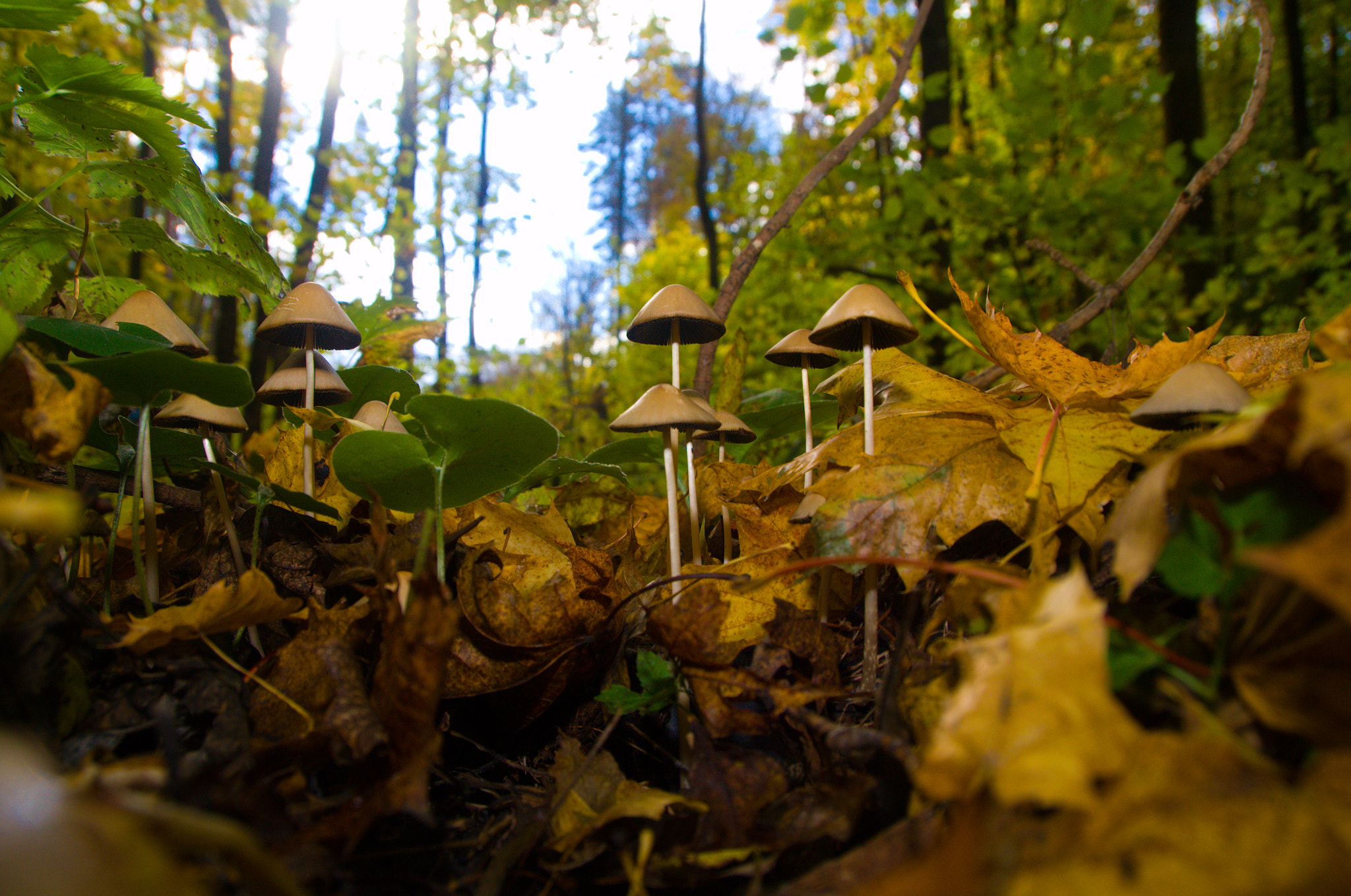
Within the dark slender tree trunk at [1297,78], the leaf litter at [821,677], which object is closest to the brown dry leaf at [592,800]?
the leaf litter at [821,677]

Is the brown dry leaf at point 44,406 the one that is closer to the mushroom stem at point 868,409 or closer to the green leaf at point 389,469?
the green leaf at point 389,469

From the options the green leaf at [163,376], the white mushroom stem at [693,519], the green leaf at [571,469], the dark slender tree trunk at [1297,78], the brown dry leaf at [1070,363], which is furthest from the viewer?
the dark slender tree trunk at [1297,78]

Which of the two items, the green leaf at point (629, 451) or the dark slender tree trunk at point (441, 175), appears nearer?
the green leaf at point (629, 451)

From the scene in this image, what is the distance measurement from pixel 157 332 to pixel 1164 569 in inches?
49.3

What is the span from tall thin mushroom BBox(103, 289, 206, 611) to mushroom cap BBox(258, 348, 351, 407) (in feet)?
0.38

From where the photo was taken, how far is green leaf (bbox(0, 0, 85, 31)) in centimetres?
87

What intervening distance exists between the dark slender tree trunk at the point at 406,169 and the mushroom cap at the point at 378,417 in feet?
17.0

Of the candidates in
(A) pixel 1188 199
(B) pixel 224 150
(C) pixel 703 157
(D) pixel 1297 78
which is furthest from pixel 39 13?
(D) pixel 1297 78

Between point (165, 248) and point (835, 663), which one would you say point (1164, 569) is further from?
point (165, 248)

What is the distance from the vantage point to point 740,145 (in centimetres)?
1616

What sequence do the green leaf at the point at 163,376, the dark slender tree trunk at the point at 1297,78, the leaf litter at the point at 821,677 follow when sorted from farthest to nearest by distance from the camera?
the dark slender tree trunk at the point at 1297,78, the green leaf at the point at 163,376, the leaf litter at the point at 821,677

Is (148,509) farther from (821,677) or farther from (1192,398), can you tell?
(1192,398)

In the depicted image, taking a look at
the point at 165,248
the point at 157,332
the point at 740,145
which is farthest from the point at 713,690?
the point at 740,145

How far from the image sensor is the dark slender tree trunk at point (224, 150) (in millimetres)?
4598
